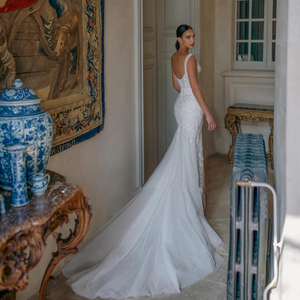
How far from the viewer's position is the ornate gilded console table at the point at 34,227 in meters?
1.85

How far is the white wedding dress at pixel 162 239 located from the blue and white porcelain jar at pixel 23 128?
1.38m

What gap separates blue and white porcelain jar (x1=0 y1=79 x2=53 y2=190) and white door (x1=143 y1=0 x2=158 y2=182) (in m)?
3.50

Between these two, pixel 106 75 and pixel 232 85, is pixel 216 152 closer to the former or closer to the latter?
pixel 232 85

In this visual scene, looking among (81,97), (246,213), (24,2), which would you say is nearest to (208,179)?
(81,97)

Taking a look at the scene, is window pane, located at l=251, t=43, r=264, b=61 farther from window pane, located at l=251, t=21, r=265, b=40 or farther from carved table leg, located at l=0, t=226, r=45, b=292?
carved table leg, located at l=0, t=226, r=45, b=292

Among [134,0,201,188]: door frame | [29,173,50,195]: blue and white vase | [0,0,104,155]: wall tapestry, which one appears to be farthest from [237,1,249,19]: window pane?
[29,173,50,195]: blue and white vase

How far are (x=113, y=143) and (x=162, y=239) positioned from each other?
1108 mm

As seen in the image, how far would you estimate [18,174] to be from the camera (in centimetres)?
214

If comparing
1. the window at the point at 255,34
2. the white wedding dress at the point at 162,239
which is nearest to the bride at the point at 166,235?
the white wedding dress at the point at 162,239

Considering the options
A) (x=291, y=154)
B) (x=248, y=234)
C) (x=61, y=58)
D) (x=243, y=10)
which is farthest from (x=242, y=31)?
(x=291, y=154)

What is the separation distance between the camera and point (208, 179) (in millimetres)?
6285

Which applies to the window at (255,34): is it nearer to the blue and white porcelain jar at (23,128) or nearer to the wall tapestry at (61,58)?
the wall tapestry at (61,58)

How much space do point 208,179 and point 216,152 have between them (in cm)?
150

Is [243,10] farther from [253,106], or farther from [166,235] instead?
A: [166,235]
